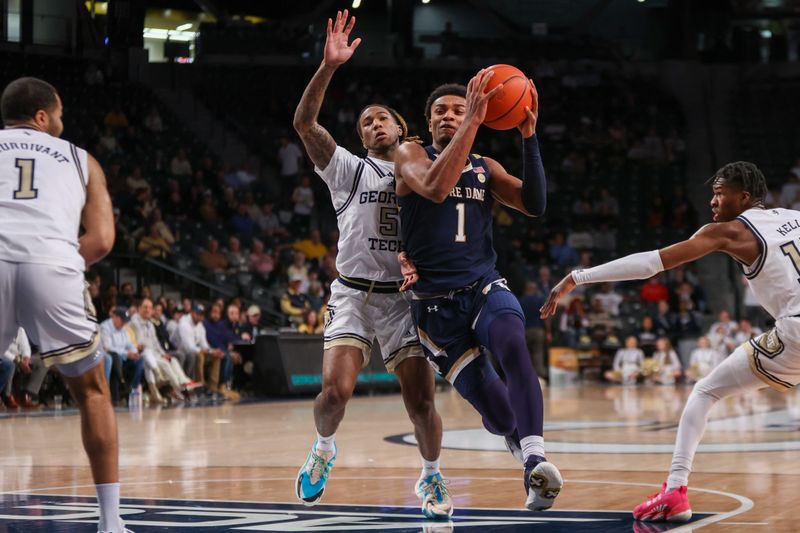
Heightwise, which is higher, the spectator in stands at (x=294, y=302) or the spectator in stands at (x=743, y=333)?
the spectator in stands at (x=294, y=302)

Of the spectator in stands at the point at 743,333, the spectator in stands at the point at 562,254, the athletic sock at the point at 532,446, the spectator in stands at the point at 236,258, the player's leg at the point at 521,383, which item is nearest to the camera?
the player's leg at the point at 521,383

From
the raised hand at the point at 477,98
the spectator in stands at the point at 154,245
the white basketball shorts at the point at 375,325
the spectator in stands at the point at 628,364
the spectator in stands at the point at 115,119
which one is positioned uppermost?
the spectator in stands at the point at 115,119

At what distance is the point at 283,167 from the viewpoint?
78.0 feet

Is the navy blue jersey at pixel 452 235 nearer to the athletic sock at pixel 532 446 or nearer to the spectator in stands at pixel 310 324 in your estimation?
Result: the athletic sock at pixel 532 446

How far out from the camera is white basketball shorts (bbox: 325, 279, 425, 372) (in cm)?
601

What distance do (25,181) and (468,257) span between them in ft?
7.00

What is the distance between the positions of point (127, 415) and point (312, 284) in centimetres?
595

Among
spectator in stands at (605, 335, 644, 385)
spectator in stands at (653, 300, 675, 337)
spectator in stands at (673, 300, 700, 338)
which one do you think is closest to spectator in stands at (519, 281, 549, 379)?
spectator in stands at (605, 335, 644, 385)

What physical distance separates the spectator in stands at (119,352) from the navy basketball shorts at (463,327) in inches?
380

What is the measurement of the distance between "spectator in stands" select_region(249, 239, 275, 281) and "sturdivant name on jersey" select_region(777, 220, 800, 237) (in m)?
14.3

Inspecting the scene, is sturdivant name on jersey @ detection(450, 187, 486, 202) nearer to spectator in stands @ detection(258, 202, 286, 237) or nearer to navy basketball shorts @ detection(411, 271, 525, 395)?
navy basketball shorts @ detection(411, 271, 525, 395)

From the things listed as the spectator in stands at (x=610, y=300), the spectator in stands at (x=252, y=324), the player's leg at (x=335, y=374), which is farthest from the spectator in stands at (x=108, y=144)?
the player's leg at (x=335, y=374)

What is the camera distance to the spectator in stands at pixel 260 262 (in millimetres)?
19531

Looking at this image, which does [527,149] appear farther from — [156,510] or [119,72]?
[119,72]
